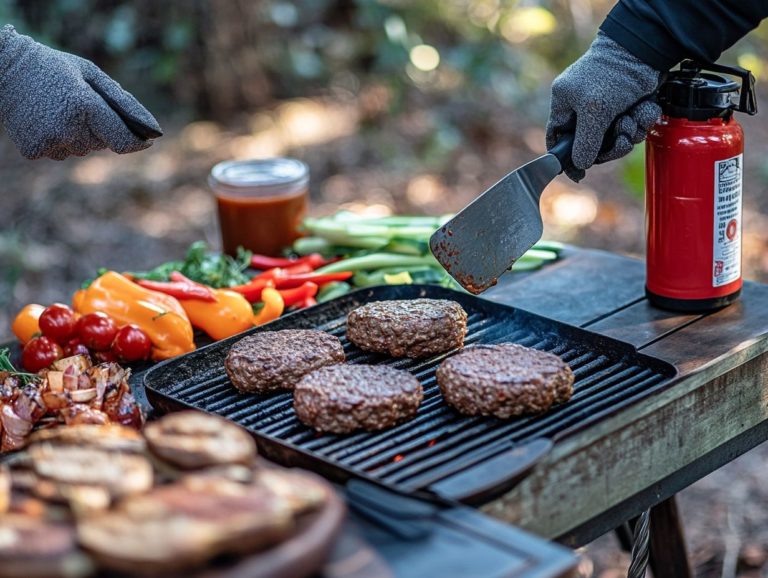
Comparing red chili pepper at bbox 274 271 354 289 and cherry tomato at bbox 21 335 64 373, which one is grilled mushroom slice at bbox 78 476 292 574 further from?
red chili pepper at bbox 274 271 354 289

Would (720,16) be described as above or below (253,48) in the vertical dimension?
above

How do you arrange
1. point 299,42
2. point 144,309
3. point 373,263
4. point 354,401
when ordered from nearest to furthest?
point 354,401 → point 144,309 → point 373,263 → point 299,42

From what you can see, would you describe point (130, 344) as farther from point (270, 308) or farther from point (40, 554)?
point (40, 554)

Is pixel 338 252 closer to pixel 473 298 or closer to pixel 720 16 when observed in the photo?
pixel 473 298

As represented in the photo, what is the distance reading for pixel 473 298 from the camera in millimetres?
3350

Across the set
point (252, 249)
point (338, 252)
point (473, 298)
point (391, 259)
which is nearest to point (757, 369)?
point (473, 298)

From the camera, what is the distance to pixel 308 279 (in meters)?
3.98

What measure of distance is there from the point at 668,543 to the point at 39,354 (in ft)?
8.16

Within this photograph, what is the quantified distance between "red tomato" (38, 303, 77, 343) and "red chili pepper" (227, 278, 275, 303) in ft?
2.28

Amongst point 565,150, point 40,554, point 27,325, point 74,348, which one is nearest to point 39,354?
point 74,348

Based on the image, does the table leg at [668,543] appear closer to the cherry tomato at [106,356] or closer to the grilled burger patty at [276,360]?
the grilled burger patty at [276,360]

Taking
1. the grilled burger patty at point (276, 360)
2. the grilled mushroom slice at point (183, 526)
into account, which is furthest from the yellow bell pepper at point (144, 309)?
the grilled mushroom slice at point (183, 526)

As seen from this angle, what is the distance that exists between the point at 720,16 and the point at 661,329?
104 cm

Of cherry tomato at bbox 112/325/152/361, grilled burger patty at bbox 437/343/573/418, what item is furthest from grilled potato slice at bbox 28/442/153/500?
cherry tomato at bbox 112/325/152/361
